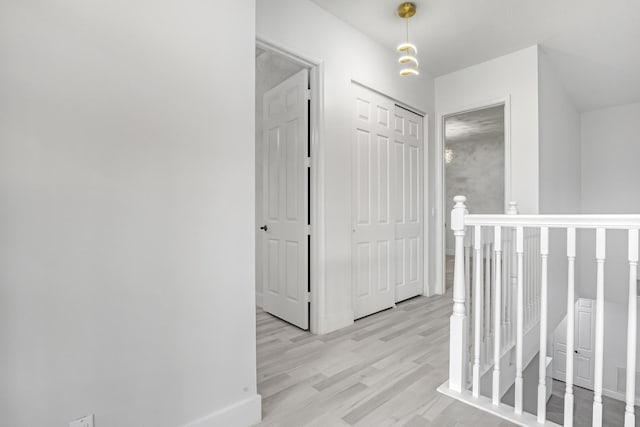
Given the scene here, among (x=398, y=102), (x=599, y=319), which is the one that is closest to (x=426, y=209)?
(x=398, y=102)

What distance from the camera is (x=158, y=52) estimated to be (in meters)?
1.34

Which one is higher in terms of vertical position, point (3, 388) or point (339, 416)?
point (3, 388)

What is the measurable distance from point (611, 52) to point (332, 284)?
417cm

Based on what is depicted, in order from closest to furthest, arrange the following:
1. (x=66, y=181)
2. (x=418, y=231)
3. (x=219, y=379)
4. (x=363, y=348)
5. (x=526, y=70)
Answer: (x=66, y=181)
(x=219, y=379)
(x=363, y=348)
(x=526, y=70)
(x=418, y=231)

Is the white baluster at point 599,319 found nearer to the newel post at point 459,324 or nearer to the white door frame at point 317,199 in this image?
the newel post at point 459,324

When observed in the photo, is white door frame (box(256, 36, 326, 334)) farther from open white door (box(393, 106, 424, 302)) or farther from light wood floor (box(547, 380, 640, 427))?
light wood floor (box(547, 380, 640, 427))

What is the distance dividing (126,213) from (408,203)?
3172mm

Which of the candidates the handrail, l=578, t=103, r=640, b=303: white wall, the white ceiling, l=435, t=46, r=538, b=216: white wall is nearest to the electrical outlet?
the handrail

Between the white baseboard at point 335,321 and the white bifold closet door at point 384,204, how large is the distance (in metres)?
0.15

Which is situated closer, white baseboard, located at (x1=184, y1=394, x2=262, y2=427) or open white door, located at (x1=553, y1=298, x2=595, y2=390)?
white baseboard, located at (x1=184, y1=394, x2=262, y2=427)

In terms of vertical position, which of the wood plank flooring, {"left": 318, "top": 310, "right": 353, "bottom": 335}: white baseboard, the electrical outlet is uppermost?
the electrical outlet

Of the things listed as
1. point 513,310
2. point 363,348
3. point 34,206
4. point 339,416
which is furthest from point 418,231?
point 34,206

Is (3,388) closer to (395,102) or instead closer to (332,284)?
(332,284)

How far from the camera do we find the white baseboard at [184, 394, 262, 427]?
1.47 metres
